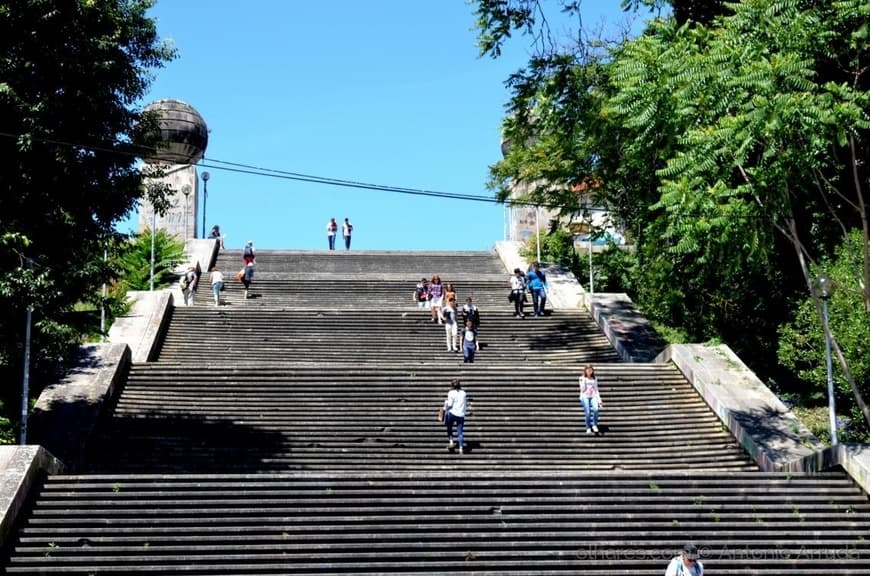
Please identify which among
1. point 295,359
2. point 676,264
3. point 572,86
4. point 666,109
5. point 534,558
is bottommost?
point 534,558

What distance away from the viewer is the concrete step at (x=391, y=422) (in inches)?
731

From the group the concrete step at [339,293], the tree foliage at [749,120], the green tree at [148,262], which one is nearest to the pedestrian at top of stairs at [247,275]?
the concrete step at [339,293]

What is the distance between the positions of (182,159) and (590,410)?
83.1ft

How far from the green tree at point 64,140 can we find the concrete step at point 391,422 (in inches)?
108

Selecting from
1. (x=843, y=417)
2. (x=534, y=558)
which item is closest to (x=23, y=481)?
(x=534, y=558)

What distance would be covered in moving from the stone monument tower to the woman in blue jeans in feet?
75.1

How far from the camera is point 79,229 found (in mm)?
17562

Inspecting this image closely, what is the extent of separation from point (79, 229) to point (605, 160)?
1303cm

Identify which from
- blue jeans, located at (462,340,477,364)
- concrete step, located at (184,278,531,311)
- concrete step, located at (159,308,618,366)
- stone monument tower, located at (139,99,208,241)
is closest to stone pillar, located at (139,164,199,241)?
stone monument tower, located at (139,99,208,241)

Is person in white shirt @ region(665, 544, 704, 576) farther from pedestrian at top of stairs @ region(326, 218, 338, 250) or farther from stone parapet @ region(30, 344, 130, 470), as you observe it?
pedestrian at top of stairs @ region(326, 218, 338, 250)

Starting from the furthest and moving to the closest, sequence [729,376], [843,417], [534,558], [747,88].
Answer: [843,417]
[729,376]
[747,88]
[534,558]

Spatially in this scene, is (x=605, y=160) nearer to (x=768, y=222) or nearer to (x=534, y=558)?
(x=768, y=222)

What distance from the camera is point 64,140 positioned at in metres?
17.0

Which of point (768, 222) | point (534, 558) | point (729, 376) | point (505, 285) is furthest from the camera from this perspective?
point (505, 285)
